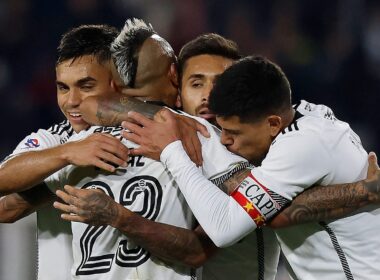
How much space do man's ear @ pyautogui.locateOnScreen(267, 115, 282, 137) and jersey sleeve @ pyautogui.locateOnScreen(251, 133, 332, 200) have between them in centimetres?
12

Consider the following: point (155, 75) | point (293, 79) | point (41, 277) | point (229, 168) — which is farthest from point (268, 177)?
point (293, 79)

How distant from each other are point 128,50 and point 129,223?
0.72 m

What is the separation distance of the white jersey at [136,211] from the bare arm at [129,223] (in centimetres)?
5

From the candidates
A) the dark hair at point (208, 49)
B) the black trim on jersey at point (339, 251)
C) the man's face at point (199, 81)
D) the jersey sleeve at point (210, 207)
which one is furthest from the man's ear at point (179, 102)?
the black trim on jersey at point (339, 251)

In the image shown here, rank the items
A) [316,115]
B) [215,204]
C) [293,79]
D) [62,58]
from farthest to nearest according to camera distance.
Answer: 1. [293,79]
2. [62,58]
3. [316,115]
4. [215,204]

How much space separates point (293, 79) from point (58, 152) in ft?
15.9

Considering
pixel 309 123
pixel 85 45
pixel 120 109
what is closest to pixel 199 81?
pixel 85 45

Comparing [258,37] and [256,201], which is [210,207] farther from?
[258,37]

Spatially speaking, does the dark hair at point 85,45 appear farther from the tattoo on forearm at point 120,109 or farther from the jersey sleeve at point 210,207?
the jersey sleeve at point 210,207

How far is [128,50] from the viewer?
3.07m

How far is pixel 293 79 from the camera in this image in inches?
293

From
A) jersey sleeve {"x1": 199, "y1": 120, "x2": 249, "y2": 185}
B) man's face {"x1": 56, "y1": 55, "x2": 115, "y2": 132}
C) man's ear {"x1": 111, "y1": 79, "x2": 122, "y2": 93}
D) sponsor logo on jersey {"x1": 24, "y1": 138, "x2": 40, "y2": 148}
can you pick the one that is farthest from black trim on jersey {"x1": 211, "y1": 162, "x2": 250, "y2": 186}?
sponsor logo on jersey {"x1": 24, "y1": 138, "x2": 40, "y2": 148}

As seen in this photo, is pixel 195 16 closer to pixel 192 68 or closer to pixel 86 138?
pixel 192 68

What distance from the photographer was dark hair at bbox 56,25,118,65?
3.38m
